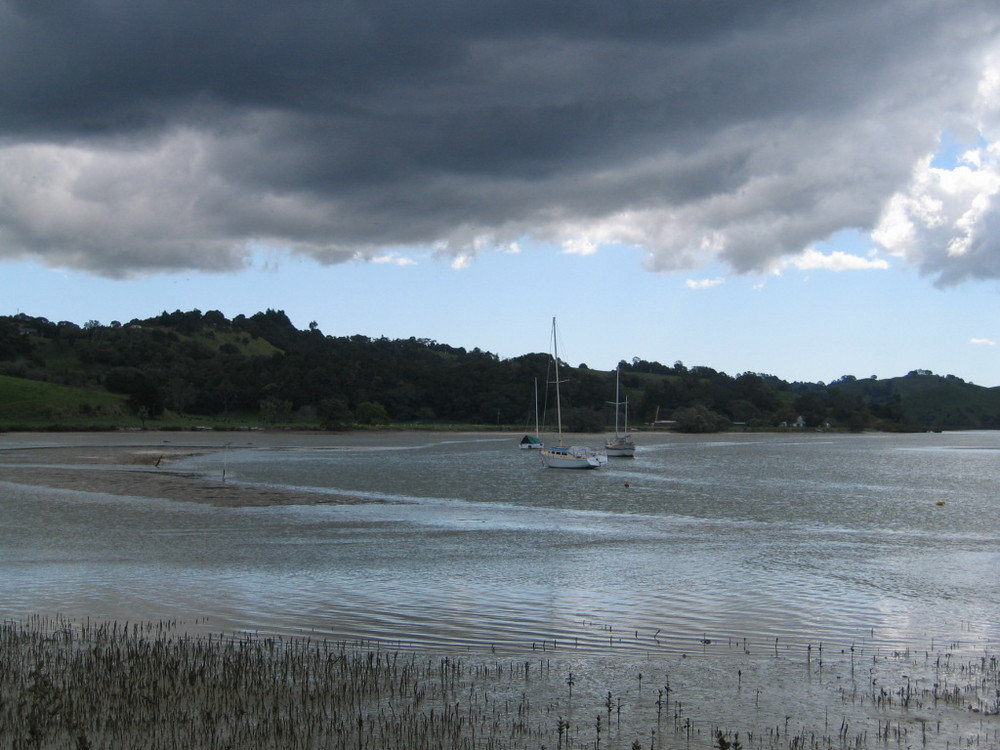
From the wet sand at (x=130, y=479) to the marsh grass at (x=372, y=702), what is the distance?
85.3 ft

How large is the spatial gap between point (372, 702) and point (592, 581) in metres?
10.8

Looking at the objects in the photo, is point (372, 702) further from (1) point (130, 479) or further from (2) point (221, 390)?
(2) point (221, 390)

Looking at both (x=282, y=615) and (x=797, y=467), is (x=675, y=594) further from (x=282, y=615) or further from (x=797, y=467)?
(x=797, y=467)

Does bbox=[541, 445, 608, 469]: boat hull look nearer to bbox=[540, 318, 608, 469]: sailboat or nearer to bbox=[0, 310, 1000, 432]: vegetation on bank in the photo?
bbox=[540, 318, 608, 469]: sailboat

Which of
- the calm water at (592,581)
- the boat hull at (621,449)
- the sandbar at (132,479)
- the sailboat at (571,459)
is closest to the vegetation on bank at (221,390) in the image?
the boat hull at (621,449)

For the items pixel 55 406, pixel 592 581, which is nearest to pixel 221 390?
pixel 55 406

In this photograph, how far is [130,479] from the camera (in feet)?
161

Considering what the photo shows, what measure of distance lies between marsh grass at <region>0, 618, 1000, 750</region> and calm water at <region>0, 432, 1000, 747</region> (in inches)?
10.8

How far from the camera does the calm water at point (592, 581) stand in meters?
14.0

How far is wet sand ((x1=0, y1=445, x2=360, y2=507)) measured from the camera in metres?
40.9

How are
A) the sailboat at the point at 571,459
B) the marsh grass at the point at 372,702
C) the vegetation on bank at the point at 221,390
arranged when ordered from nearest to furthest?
the marsh grass at the point at 372,702 → the sailboat at the point at 571,459 → the vegetation on bank at the point at 221,390

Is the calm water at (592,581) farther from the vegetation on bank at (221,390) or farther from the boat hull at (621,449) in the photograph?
the vegetation on bank at (221,390)

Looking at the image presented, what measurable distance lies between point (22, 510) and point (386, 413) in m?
139

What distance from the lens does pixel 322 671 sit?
12609 mm
